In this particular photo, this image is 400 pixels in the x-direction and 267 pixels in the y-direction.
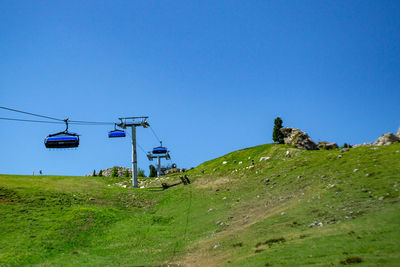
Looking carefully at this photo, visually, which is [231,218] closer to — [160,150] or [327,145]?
[327,145]

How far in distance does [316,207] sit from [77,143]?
2834 cm

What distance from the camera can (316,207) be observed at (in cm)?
3294

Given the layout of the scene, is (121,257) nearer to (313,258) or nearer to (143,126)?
(313,258)

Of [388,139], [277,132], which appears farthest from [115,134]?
[388,139]

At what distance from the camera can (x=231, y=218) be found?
133 feet

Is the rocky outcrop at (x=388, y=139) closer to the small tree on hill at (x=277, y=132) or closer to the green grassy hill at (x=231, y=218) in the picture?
the green grassy hill at (x=231, y=218)

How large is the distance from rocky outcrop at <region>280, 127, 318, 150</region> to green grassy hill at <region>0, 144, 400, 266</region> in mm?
2720

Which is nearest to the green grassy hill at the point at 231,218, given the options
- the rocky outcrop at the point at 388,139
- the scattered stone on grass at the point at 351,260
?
the scattered stone on grass at the point at 351,260

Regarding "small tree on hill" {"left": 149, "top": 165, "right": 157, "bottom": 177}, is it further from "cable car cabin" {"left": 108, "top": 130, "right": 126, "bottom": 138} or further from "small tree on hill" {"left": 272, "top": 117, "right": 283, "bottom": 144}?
"small tree on hill" {"left": 272, "top": 117, "right": 283, "bottom": 144}

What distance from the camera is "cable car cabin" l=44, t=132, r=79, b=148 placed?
42.7 metres

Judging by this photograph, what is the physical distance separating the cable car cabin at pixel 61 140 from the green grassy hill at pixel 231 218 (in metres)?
10.3

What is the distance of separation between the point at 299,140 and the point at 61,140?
4473 cm

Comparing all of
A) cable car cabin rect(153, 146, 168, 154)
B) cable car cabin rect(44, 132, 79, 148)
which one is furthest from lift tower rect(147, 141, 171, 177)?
cable car cabin rect(44, 132, 79, 148)

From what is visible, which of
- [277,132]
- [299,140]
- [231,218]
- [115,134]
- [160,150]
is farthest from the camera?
[160,150]
